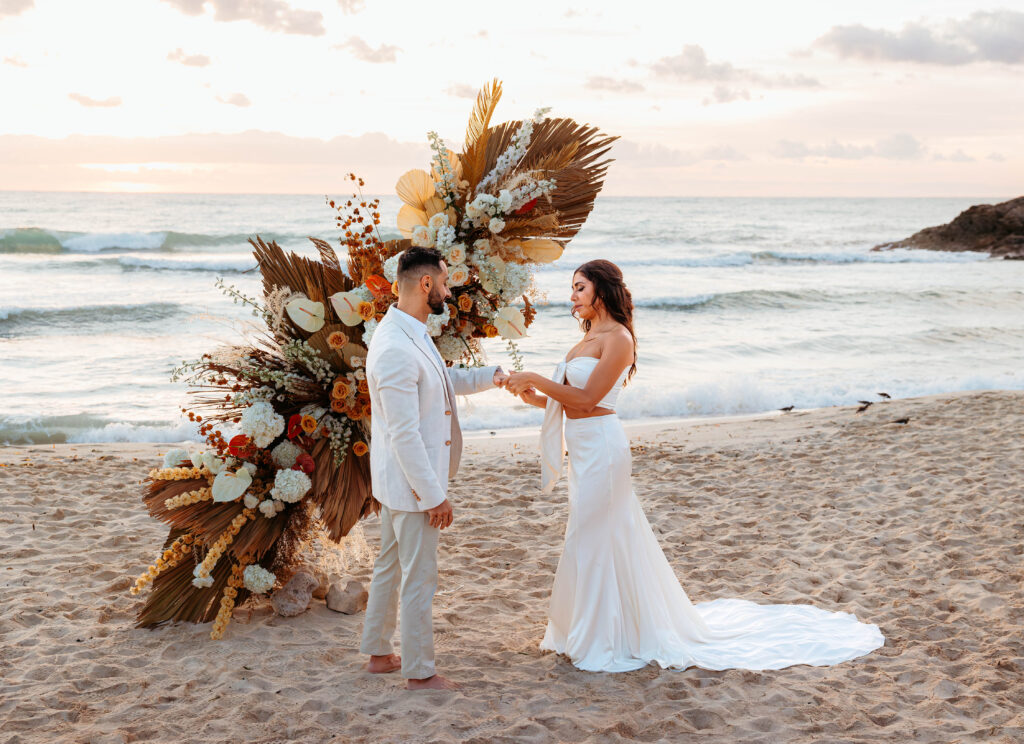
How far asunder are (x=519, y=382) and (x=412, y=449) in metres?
0.87

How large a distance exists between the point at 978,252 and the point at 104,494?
120 feet

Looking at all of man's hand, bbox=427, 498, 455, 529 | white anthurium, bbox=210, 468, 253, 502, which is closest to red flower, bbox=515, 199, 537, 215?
man's hand, bbox=427, 498, 455, 529

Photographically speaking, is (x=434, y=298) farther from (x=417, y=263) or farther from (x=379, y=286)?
(x=379, y=286)

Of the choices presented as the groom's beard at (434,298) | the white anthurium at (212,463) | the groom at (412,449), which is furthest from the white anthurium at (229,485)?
the groom's beard at (434,298)

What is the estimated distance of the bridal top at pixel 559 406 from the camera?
4.36 m

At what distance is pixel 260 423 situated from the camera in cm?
430

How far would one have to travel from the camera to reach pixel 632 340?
4398 millimetres

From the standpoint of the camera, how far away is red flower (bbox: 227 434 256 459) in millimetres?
4383

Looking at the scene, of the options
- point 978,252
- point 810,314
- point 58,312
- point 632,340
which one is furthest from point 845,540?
point 978,252

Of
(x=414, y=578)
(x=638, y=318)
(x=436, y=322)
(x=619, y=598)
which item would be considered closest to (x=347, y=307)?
(x=436, y=322)

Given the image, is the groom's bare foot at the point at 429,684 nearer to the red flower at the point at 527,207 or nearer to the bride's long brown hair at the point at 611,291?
the bride's long brown hair at the point at 611,291

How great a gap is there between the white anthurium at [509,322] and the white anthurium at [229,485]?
1587 millimetres

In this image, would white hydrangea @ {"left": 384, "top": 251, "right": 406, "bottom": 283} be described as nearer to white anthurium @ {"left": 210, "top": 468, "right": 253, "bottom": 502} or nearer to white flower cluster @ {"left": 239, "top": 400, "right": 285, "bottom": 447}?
white flower cluster @ {"left": 239, "top": 400, "right": 285, "bottom": 447}

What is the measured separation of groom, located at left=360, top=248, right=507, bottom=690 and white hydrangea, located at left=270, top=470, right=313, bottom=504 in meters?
0.67
